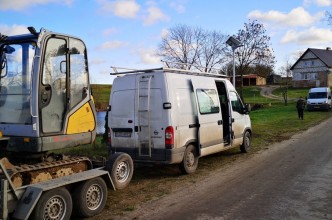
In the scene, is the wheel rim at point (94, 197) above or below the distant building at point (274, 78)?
below

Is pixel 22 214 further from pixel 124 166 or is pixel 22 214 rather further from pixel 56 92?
pixel 124 166

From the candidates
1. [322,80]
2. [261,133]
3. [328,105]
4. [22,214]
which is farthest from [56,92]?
[322,80]

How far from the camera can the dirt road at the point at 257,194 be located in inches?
247

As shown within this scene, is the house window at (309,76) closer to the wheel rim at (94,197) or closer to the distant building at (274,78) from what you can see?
the distant building at (274,78)

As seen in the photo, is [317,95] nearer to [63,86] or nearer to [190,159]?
[190,159]

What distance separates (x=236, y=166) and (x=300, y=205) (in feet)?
12.1

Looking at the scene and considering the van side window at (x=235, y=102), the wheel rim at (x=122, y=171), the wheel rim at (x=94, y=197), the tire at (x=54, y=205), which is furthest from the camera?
the van side window at (x=235, y=102)

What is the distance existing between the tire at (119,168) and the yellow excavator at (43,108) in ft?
1.10

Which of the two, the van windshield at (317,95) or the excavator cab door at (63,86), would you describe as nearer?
the excavator cab door at (63,86)

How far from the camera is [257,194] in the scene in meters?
7.41

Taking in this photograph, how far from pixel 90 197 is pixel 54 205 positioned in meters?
0.78

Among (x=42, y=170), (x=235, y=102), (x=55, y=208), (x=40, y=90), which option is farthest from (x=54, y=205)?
(x=235, y=102)

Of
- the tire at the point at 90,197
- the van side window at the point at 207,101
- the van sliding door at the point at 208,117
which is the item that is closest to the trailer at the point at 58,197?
the tire at the point at 90,197

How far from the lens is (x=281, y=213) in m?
6.23
